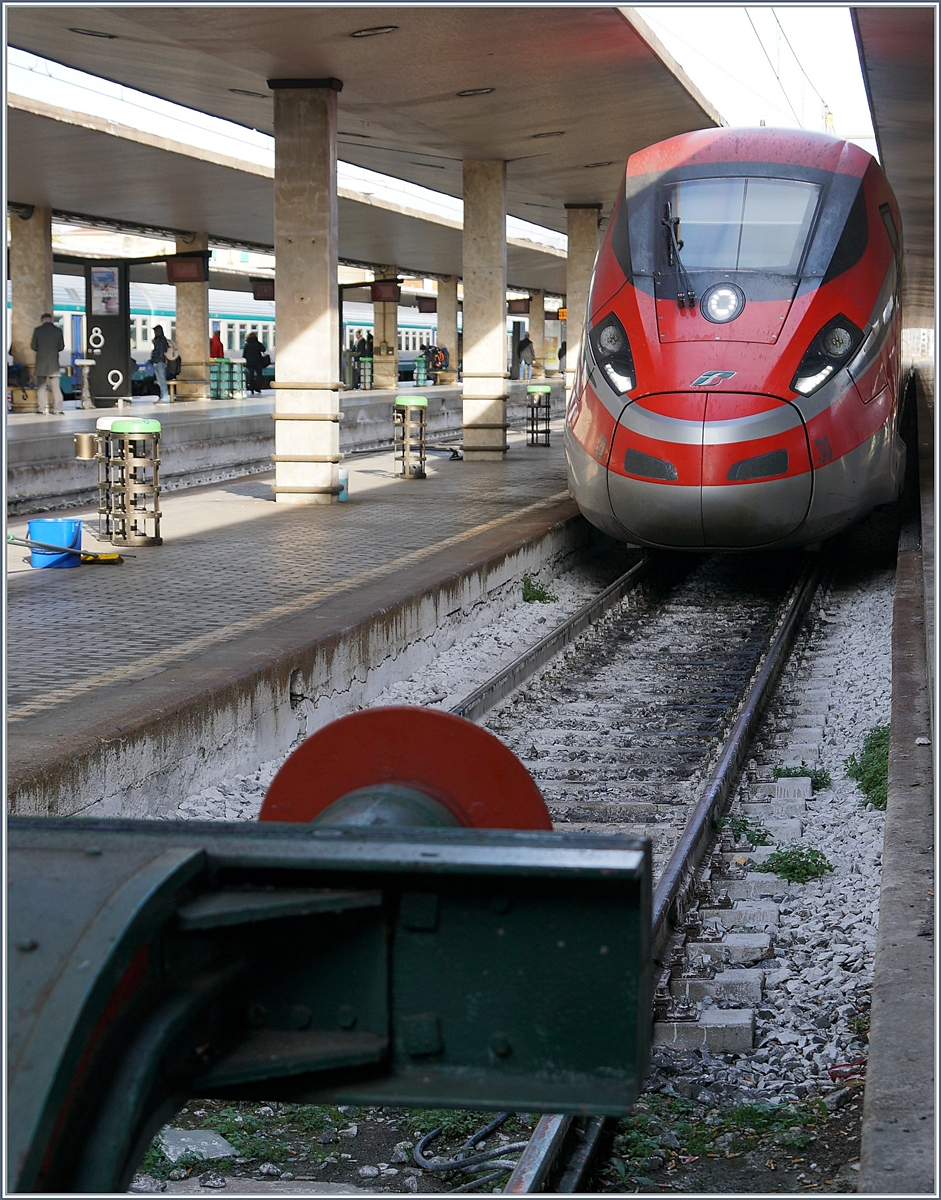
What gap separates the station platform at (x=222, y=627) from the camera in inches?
202

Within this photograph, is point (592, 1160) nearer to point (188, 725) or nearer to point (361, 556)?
point (188, 725)

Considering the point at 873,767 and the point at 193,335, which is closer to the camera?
the point at 873,767

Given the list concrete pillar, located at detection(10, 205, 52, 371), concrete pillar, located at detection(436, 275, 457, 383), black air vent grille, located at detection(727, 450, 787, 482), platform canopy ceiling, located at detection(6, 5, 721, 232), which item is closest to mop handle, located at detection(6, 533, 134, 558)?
platform canopy ceiling, located at detection(6, 5, 721, 232)

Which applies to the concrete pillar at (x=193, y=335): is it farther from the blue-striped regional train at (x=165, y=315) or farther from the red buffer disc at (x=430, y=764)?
the red buffer disc at (x=430, y=764)

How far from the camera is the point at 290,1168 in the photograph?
3.33 metres

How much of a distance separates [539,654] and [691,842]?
3222 millimetres

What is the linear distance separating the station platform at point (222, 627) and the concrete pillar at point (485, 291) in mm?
5353

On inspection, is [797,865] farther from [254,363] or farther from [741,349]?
[254,363]

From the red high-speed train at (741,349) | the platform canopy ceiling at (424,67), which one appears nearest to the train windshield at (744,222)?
the red high-speed train at (741,349)

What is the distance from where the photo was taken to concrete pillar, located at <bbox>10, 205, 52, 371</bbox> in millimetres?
22922

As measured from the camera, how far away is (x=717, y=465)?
779 cm

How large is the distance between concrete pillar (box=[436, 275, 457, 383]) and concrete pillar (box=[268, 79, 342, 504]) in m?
29.7

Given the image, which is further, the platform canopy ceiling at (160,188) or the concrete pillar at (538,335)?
the concrete pillar at (538,335)

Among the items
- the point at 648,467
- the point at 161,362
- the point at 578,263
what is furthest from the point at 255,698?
the point at 161,362
